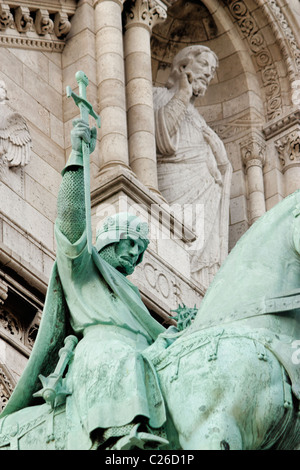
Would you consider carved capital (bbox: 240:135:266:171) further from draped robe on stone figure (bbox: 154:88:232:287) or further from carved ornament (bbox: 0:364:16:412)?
carved ornament (bbox: 0:364:16:412)

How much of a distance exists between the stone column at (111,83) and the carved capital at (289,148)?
2277 mm

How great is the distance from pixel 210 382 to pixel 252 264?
67 cm

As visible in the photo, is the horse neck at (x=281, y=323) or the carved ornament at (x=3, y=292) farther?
the carved ornament at (x=3, y=292)

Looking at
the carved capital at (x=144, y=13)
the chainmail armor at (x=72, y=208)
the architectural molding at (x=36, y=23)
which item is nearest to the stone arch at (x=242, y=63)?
the carved capital at (x=144, y=13)

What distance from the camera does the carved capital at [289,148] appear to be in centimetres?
1688

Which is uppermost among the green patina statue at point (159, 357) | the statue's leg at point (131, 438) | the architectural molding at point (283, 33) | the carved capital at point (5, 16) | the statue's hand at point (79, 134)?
the architectural molding at point (283, 33)

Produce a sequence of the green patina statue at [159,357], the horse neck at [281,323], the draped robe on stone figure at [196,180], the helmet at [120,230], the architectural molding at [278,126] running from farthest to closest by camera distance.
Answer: the architectural molding at [278,126] → the draped robe on stone figure at [196,180] → the helmet at [120,230] → the horse neck at [281,323] → the green patina statue at [159,357]

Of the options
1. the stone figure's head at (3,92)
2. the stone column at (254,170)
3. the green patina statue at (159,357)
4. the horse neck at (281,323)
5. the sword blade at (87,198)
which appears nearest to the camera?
the green patina statue at (159,357)

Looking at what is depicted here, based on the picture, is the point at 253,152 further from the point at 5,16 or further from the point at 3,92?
the point at 3,92

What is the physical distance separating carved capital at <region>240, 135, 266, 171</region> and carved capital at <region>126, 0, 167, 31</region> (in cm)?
174

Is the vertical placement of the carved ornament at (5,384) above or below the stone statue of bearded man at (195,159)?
below

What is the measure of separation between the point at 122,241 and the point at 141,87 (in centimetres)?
608

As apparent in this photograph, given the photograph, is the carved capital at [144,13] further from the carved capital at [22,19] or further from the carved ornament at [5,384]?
the carved ornament at [5,384]
